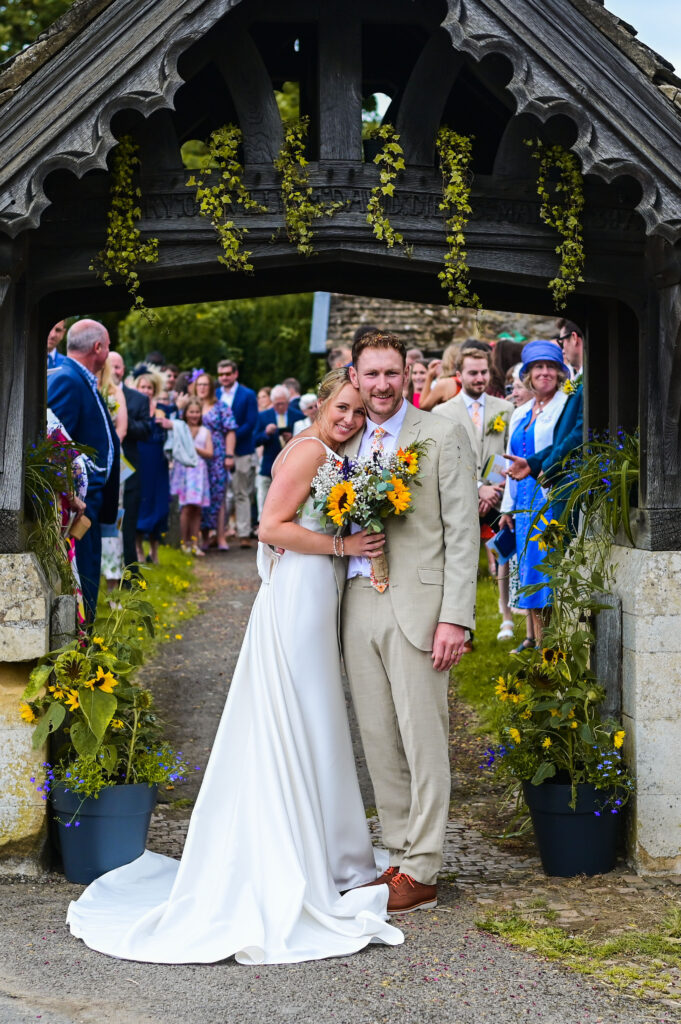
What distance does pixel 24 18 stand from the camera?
22.7 metres

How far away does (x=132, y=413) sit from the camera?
404 inches

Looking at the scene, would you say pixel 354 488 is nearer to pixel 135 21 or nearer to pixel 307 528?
pixel 307 528

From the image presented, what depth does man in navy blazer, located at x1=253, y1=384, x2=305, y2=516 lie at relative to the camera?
591 inches

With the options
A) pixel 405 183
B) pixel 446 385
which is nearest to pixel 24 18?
pixel 446 385

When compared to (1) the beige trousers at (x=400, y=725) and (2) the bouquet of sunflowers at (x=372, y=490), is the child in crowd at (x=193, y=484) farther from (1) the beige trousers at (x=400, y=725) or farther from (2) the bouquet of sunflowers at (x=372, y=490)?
(2) the bouquet of sunflowers at (x=372, y=490)

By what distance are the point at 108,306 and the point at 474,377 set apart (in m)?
3.80

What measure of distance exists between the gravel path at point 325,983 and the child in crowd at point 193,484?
29.2 feet

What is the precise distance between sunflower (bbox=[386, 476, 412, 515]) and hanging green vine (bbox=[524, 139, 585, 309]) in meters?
1.19

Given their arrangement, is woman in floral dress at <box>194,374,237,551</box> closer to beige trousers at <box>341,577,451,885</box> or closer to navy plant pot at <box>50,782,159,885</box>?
navy plant pot at <box>50,782,159,885</box>

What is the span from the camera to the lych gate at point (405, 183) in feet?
15.3

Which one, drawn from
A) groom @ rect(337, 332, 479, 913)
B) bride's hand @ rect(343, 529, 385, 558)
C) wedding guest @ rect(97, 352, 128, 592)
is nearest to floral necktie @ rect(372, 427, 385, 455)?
groom @ rect(337, 332, 479, 913)

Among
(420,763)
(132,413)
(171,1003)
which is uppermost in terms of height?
(132,413)

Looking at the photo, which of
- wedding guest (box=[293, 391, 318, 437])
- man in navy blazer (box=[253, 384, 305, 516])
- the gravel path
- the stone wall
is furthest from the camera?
the stone wall

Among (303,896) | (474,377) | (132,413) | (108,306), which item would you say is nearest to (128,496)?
(132,413)
